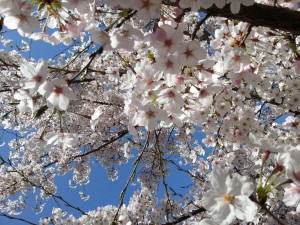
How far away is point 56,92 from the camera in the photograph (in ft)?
6.91

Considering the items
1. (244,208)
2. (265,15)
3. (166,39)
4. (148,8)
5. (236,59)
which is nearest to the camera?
(244,208)

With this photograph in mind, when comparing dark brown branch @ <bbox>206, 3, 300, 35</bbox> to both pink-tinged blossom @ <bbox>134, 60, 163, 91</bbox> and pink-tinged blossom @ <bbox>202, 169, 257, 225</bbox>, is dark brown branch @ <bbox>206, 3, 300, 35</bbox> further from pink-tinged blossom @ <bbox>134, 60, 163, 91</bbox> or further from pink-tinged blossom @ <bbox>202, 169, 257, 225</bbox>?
pink-tinged blossom @ <bbox>202, 169, 257, 225</bbox>

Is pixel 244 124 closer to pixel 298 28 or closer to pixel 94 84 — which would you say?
pixel 298 28

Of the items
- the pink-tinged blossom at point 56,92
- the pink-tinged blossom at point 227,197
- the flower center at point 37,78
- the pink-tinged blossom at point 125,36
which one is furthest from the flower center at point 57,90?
the pink-tinged blossom at point 227,197

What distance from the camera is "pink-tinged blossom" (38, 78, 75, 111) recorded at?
2045mm

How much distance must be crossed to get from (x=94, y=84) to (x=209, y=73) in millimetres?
5304

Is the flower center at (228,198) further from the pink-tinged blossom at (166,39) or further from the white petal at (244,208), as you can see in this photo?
the pink-tinged blossom at (166,39)

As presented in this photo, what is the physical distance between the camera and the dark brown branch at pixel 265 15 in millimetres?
2357

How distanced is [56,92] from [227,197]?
121 centimetres

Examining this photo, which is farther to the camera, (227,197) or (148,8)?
(148,8)

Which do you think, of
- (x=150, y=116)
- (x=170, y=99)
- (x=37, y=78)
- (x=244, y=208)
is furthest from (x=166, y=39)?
(x=244, y=208)

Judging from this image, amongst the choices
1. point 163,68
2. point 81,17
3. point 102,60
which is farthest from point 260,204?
point 102,60

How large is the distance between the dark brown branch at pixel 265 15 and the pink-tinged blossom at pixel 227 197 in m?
1.26

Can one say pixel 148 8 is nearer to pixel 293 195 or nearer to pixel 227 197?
pixel 227 197
